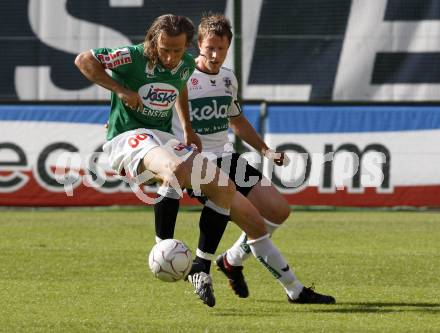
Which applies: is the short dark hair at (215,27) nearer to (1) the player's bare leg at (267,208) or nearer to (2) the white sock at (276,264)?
(1) the player's bare leg at (267,208)

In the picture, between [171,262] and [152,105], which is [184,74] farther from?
[171,262]

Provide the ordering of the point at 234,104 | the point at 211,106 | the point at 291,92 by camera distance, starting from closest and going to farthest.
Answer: the point at 211,106 < the point at 234,104 < the point at 291,92

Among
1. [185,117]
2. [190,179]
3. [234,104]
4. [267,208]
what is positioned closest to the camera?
[190,179]

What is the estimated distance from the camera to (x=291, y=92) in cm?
1748

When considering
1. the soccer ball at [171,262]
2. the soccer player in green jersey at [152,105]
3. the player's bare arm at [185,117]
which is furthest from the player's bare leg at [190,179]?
the player's bare arm at [185,117]

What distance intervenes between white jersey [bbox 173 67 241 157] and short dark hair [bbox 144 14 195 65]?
0.92 metres

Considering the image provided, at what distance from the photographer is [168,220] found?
7.36m

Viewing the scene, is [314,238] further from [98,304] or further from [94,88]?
[94,88]

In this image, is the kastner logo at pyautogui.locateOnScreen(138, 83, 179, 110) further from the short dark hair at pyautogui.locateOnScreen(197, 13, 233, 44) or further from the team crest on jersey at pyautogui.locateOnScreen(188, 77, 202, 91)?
the team crest on jersey at pyautogui.locateOnScreen(188, 77, 202, 91)

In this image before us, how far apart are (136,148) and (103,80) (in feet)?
1.71

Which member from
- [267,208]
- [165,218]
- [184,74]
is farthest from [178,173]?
[267,208]

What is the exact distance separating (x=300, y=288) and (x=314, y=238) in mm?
4796

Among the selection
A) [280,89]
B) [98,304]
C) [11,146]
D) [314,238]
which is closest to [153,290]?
[98,304]

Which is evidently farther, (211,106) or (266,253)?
(211,106)
